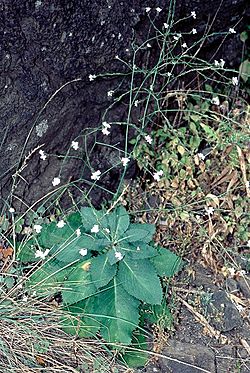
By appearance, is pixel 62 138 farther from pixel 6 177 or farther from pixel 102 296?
pixel 102 296

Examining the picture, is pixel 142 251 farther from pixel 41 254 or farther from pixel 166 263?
pixel 41 254

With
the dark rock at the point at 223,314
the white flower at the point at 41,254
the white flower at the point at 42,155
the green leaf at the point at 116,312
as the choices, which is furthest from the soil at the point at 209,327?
the white flower at the point at 42,155

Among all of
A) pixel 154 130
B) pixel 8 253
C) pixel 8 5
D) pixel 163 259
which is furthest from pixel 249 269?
pixel 8 5

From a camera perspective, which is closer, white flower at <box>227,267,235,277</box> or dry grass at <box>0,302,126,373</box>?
dry grass at <box>0,302,126,373</box>

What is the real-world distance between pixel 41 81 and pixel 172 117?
96 centimetres

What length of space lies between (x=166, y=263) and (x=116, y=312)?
35cm

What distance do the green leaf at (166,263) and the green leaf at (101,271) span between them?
0.23 meters

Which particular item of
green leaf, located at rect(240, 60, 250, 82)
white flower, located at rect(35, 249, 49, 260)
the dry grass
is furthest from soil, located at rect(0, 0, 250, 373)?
green leaf, located at rect(240, 60, 250, 82)

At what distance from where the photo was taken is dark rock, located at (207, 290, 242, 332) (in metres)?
3.23

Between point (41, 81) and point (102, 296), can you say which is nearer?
point (102, 296)

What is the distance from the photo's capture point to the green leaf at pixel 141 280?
2.92 m

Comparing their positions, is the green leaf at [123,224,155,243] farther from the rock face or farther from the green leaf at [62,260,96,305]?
the rock face

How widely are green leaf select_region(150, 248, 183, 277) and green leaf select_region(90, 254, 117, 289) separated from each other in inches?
9.1

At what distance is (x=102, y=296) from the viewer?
2955 mm
